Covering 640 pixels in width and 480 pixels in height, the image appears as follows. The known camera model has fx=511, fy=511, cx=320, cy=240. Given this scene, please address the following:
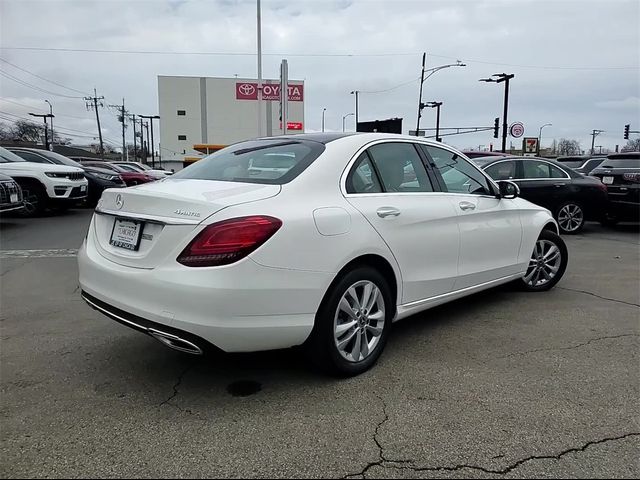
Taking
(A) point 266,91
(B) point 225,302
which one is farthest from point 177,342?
(A) point 266,91

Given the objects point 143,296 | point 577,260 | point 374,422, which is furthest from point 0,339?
point 577,260

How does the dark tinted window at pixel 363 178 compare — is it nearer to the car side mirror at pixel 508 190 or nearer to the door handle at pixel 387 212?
the door handle at pixel 387 212

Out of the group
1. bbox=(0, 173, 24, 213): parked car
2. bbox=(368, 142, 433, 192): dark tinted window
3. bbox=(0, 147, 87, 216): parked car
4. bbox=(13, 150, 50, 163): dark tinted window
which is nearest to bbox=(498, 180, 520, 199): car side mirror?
bbox=(368, 142, 433, 192): dark tinted window

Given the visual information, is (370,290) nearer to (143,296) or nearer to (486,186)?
(143,296)

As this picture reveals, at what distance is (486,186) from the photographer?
4.61 m

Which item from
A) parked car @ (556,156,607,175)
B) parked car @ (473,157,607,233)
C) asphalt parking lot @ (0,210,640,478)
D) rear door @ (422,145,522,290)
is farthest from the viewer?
parked car @ (556,156,607,175)

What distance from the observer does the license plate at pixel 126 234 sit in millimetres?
2884

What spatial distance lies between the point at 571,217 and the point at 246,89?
1662 inches

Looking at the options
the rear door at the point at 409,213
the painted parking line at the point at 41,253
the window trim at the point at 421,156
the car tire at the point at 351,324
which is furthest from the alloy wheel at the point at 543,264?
Answer: the painted parking line at the point at 41,253

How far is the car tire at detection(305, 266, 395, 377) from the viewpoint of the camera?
2982mm

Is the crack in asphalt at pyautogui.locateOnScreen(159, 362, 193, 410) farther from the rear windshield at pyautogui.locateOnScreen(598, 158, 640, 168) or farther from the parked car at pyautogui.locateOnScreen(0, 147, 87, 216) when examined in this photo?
the rear windshield at pyautogui.locateOnScreen(598, 158, 640, 168)

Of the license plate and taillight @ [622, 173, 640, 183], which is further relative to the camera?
taillight @ [622, 173, 640, 183]

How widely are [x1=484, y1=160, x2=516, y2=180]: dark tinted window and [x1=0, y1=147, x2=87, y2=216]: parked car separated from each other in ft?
30.9

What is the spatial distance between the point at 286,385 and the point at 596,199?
922cm
